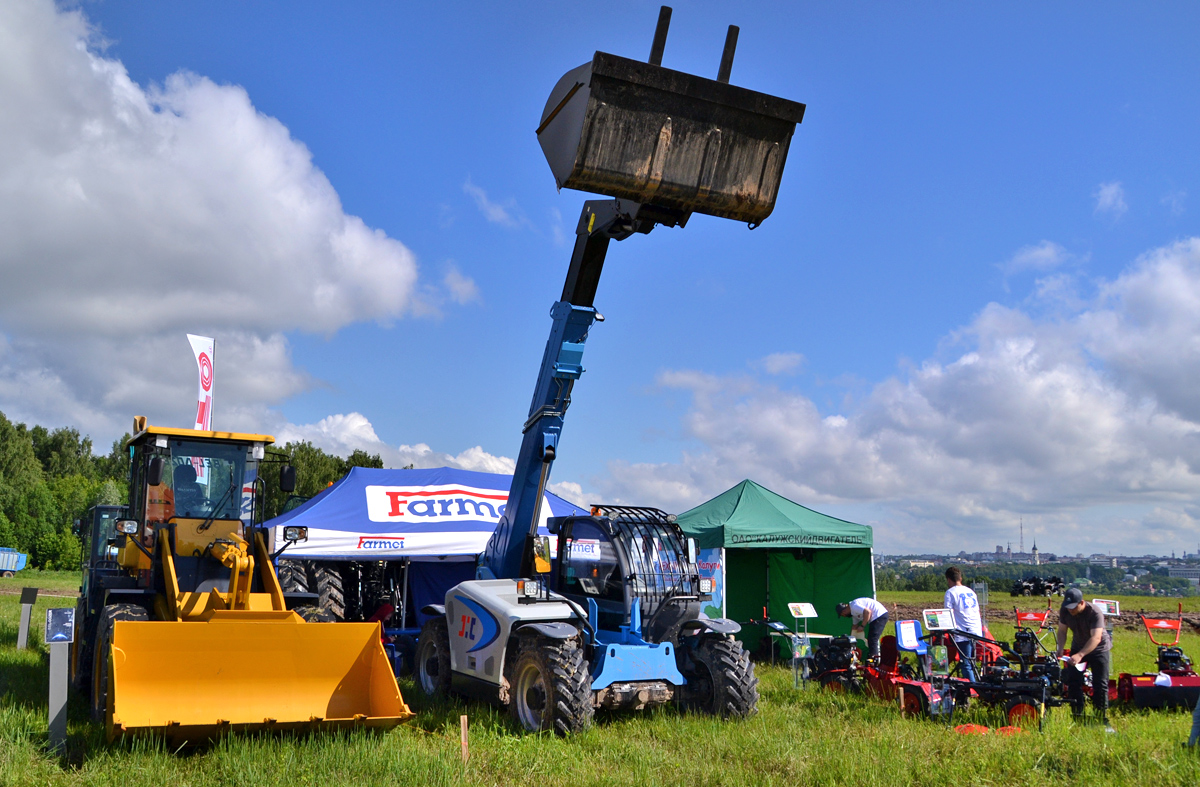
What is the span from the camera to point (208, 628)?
Result: 22.7 feet

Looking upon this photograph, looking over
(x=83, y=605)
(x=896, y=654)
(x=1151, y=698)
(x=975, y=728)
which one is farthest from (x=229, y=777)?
(x=1151, y=698)

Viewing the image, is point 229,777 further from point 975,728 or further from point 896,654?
point 896,654

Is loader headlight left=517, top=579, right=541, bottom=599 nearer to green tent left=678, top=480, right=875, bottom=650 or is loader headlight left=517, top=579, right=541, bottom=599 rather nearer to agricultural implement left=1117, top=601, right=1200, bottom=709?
green tent left=678, top=480, right=875, bottom=650

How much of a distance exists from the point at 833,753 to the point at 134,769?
4847 millimetres

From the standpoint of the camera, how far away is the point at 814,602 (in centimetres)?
1605

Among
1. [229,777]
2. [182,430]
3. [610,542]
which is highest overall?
[182,430]

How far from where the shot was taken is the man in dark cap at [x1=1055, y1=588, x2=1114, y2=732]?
816cm

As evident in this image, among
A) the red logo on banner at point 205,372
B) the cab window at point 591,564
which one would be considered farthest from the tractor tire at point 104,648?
the red logo on banner at point 205,372

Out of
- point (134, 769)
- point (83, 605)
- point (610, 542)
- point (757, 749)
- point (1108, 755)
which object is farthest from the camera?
point (83, 605)

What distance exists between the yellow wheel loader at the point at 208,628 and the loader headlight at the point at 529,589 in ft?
5.27

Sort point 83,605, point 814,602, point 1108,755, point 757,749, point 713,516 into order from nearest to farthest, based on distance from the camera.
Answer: point 1108,755 < point 757,749 < point 83,605 < point 713,516 < point 814,602

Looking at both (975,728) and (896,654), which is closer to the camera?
(975,728)

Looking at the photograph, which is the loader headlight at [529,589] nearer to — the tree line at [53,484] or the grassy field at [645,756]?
the grassy field at [645,756]

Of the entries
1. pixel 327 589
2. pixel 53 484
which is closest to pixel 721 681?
pixel 327 589
